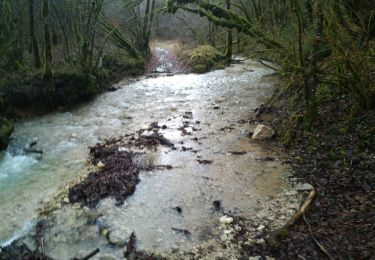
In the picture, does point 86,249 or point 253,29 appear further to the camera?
point 253,29

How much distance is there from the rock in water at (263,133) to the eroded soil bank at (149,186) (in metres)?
0.21

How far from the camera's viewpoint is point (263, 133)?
27.3ft

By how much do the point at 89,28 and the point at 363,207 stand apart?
11.1 meters

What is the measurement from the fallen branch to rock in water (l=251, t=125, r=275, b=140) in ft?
9.51

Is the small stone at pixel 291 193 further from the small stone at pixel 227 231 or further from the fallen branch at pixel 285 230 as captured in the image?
the small stone at pixel 227 231

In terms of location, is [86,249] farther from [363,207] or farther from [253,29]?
[253,29]

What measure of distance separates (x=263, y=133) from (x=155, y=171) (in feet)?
8.95

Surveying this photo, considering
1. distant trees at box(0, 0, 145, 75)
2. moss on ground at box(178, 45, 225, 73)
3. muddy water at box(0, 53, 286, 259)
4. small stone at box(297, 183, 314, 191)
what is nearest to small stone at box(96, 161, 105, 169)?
muddy water at box(0, 53, 286, 259)

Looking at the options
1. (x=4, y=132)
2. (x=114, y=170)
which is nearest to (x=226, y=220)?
(x=114, y=170)

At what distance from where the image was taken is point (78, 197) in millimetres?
6109

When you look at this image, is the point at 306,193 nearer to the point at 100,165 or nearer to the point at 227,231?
the point at 227,231

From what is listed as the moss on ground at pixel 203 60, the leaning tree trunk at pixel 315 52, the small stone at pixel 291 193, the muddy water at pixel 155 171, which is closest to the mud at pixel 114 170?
the muddy water at pixel 155 171

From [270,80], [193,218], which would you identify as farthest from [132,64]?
[193,218]

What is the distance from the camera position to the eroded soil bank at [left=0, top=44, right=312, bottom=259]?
4.99m
